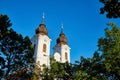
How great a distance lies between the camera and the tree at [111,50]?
83.7ft

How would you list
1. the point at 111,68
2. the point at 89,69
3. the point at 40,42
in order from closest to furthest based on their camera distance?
1. the point at 111,68
2. the point at 89,69
3. the point at 40,42

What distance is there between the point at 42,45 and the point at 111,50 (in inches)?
1307

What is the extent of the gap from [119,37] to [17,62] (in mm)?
11546

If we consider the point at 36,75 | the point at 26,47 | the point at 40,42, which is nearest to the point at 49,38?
the point at 40,42

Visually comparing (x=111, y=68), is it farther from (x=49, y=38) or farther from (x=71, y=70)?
(x=49, y=38)

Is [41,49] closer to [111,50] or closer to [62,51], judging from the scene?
[62,51]

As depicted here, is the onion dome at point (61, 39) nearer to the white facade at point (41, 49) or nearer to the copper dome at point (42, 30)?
the copper dome at point (42, 30)

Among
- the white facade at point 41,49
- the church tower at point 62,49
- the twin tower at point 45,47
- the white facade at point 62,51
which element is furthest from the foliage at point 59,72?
the white facade at point 62,51

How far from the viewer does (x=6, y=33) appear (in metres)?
20.3

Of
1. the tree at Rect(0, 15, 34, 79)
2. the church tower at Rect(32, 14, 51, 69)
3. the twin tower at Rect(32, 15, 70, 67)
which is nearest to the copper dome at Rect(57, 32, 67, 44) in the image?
the twin tower at Rect(32, 15, 70, 67)

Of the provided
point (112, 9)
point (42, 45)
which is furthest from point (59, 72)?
point (42, 45)

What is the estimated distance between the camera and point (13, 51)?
21672 millimetres

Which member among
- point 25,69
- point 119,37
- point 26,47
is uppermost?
point 119,37

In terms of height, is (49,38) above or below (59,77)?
above
